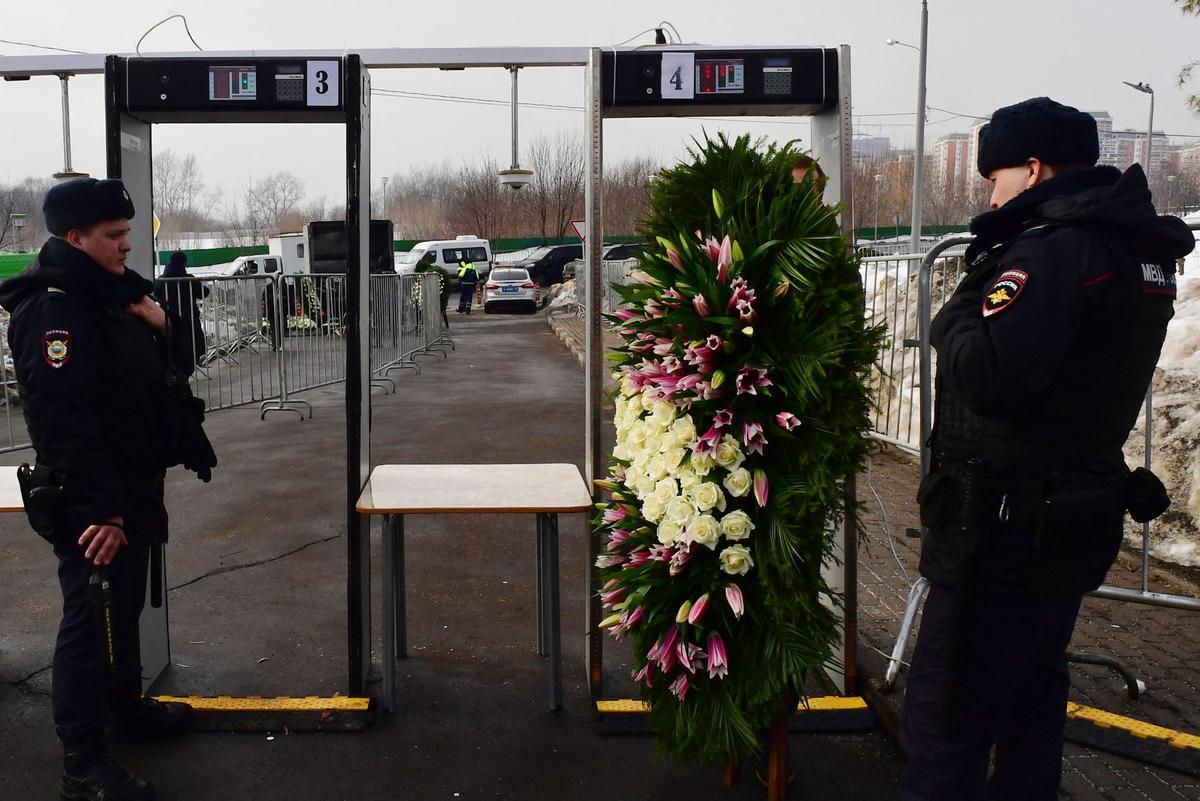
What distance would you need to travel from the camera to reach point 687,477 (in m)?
3.09

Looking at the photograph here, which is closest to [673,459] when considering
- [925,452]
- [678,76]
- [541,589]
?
[925,452]

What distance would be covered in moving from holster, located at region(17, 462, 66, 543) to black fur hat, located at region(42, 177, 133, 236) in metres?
0.82

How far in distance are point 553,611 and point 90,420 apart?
1.85 meters

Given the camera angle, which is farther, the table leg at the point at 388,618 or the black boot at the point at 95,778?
the table leg at the point at 388,618

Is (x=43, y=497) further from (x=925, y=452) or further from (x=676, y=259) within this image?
(x=925, y=452)

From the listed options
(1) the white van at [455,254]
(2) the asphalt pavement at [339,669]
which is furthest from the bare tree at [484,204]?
(2) the asphalt pavement at [339,669]

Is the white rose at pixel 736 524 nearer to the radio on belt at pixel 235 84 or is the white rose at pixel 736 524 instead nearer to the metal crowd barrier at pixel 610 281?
the metal crowd barrier at pixel 610 281

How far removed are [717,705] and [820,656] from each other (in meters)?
0.36

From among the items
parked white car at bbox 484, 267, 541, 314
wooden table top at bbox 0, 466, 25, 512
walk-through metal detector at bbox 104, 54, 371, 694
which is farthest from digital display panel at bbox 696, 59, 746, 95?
parked white car at bbox 484, 267, 541, 314

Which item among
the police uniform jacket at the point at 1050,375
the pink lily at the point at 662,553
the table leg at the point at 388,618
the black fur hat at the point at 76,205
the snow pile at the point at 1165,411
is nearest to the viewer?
the police uniform jacket at the point at 1050,375

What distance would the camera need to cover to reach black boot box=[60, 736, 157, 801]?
334 centimetres

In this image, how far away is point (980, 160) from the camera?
2732 millimetres

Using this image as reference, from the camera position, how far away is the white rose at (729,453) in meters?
3.02

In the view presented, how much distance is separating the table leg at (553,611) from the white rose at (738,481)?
Result: 1.11 m
